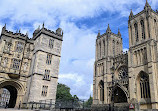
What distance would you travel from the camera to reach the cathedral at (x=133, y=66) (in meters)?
33.4

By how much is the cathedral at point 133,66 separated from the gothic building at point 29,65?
573 inches

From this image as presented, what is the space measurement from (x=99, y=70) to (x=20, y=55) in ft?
78.3

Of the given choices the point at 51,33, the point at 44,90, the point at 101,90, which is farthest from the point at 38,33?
the point at 101,90

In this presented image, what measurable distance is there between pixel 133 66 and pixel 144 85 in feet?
17.0

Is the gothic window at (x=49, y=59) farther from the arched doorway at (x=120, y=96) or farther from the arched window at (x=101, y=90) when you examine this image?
the arched doorway at (x=120, y=96)

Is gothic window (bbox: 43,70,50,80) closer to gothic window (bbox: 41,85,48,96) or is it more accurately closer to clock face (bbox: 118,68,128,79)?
gothic window (bbox: 41,85,48,96)

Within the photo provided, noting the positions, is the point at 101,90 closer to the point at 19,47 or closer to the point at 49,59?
the point at 49,59

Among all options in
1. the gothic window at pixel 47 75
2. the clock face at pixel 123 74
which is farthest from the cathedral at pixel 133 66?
the gothic window at pixel 47 75

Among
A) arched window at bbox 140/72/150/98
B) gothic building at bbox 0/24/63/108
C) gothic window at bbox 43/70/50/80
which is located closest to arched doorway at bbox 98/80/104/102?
arched window at bbox 140/72/150/98

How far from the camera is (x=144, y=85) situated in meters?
34.5

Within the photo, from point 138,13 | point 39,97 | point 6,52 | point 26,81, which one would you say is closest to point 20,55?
point 6,52

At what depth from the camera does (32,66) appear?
36.0 meters

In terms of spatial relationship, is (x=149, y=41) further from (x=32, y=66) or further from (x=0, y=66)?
(x=0, y=66)

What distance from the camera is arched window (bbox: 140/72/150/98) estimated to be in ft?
111
